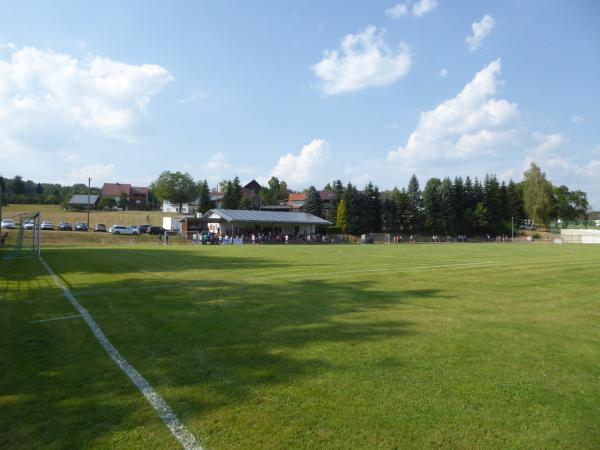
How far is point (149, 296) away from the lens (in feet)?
35.8

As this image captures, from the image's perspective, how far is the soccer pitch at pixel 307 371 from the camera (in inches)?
148

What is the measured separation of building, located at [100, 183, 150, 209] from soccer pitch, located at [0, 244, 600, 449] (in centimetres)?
12868

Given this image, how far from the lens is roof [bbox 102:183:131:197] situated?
132 meters

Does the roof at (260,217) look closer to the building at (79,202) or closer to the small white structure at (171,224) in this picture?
the small white structure at (171,224)

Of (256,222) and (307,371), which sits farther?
(256,222)

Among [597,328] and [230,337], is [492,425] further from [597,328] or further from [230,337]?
[597,328]

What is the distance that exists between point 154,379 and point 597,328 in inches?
314

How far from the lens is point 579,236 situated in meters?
79.3

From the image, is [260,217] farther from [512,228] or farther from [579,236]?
[579,236]

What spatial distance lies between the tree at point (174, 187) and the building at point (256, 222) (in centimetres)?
5197

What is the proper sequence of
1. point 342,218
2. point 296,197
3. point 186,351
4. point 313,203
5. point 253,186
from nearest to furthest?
1. point 186,351
2. point 342,218
3. point 313,203
4. point 296,197
5. point 253,186

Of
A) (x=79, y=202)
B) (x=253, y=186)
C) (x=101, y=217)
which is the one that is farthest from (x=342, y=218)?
(x=253, y=186)

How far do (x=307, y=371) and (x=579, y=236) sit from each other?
92.2 m

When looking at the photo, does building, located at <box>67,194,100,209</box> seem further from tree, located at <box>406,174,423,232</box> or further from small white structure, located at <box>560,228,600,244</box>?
small white structure, located at <box>560,228,600,244</box>
